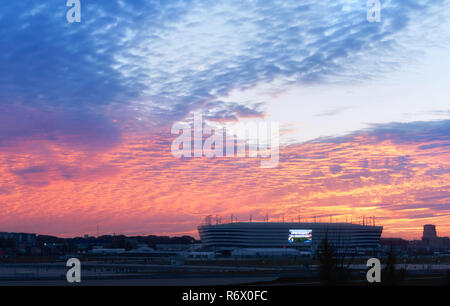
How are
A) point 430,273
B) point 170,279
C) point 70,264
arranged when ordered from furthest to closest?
point 70,264 < point 430,273 < point 170,279

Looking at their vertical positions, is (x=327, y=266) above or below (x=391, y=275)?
above

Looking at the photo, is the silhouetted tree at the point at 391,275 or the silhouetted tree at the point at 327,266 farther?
the silhouetted tree at the point at 327,266

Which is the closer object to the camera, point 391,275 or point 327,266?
point 391,275

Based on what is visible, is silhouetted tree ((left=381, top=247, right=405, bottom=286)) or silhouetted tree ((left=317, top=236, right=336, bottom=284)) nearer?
silhouetted tree ((left=381, top=247, right=405, bottom=286))
